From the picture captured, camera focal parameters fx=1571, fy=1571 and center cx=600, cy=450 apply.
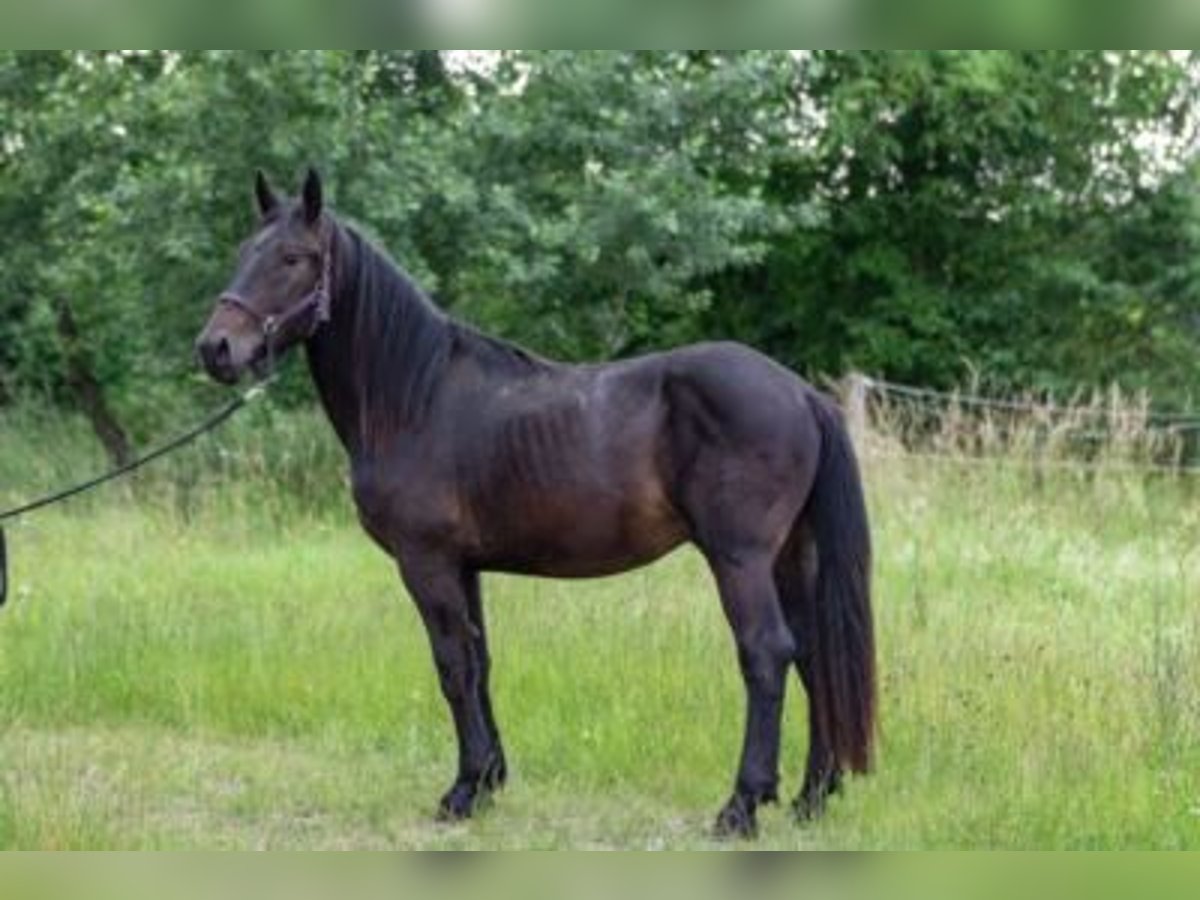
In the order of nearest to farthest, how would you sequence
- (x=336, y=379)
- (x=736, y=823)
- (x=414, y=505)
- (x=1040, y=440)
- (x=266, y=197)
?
(x=736, y=823)
(x=266, y=197)
(x=414, y=505)
(x=336, y=379)
(x=1040, y=440)

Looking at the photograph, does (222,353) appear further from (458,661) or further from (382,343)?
(458,661)

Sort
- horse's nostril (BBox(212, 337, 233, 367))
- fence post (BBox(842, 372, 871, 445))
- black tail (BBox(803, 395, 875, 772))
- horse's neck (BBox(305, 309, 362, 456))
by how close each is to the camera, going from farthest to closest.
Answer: fence post (BBox(842, 372, 871, 445)) → horse's neck (BBox(305, 309, 362, 456)) → black tail (BBox(803, 395, 875, 772)) → horse's nostril (BBox(212, 337, 233, 367))

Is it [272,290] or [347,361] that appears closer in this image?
[272,290]

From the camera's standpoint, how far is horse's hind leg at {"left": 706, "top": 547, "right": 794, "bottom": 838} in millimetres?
4945

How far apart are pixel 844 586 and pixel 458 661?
52.0 inches

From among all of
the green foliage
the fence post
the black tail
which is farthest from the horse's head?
the fence post

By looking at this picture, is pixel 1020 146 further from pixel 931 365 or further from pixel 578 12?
pixel 578 12

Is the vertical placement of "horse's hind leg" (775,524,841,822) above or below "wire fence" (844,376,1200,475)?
below

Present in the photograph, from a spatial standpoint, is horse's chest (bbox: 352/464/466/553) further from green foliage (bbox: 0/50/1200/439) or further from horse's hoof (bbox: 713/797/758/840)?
green foliage (bbox: 0/50/1200/439)

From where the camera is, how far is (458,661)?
5309 millimetres

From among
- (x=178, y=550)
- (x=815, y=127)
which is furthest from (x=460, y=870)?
(x=815, y=127)

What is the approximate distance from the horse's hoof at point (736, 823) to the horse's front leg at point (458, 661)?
0.88 meters

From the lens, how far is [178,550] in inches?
370

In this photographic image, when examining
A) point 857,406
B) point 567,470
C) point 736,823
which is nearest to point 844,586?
point 736,823
